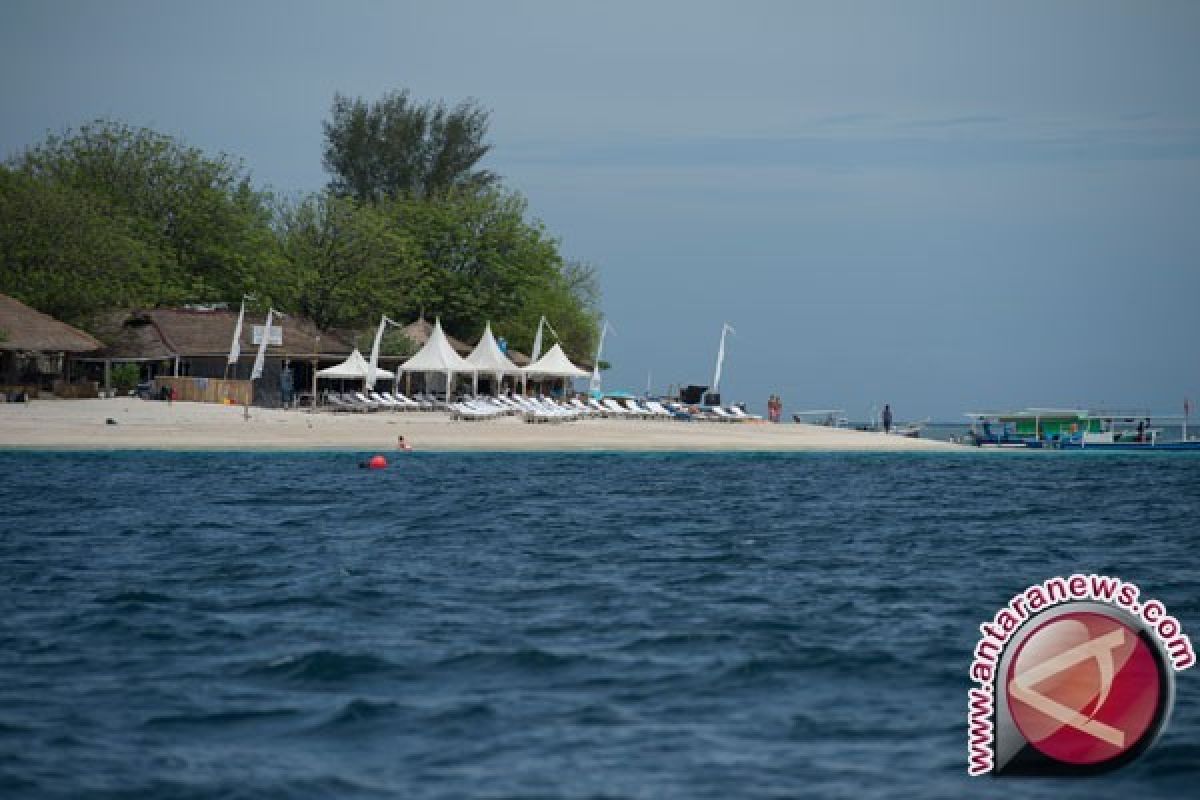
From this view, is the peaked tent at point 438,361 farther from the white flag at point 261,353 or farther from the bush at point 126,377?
the bush at point 126,377

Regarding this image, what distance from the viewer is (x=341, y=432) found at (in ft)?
170

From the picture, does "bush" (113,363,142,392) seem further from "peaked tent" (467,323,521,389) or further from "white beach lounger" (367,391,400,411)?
"peaked tent" (467,323,521,389)

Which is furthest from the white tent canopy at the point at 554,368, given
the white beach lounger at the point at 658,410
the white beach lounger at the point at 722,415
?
the white beach lounger at the point at 722,415

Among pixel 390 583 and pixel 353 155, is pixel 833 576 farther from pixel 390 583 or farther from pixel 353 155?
pixel 353 155

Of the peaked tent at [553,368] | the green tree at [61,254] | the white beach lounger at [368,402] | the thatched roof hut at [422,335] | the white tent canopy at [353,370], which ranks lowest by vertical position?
the white beach lounger at [368,402]

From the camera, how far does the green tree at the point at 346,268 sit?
76875mm

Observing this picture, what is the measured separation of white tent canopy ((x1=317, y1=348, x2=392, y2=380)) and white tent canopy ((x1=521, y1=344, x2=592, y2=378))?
20.5 feet

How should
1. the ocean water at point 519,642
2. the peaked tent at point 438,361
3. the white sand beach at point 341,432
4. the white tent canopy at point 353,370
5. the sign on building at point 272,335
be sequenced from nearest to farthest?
the ocean water at point 519,642 < the white sand beach at point 341,432 < the white tent canopy at point 353,370 < the peaked tent at point 438,361 < the sign on building at point 272,335

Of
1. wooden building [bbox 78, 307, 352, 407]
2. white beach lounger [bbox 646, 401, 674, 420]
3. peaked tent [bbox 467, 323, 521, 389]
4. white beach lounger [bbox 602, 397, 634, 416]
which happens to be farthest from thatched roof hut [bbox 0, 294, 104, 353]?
white beach lounger [bbox 646, 401, 674, 420]

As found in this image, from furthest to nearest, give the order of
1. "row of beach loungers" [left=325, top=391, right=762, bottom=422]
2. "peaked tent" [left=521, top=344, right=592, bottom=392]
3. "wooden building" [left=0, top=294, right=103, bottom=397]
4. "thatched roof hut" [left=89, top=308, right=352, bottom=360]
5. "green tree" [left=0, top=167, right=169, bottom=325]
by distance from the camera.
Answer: "peaked tent" [left=521, top=344, right=592, bottom=392], "green tree" [left=0, top=167, right=169, bottom=325], "thatched roof hut" [left=89, top=308, right=352, bottom=360], "row of beach loungers" [left=325, top=391, right=762, bottom=422], "wooden building" [left=0, top=294, right=103, bottom=397]

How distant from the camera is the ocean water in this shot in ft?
35.9

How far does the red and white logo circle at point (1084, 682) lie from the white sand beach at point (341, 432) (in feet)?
133

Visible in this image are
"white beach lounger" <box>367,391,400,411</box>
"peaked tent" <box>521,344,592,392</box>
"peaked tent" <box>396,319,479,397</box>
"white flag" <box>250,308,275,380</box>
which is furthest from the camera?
"peaked tent" <box>521,344,592,392</box>

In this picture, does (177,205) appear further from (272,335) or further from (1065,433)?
(1065,433)
